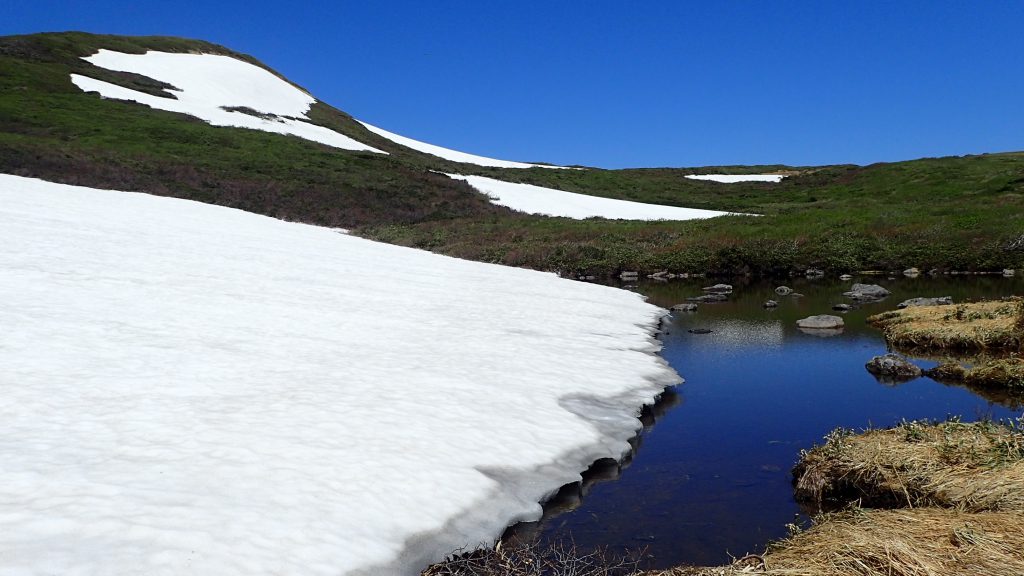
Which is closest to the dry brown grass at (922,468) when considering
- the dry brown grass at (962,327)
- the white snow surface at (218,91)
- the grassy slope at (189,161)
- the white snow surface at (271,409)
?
the white snow surface at (271,409)

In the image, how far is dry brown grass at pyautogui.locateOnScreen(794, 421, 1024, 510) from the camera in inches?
337

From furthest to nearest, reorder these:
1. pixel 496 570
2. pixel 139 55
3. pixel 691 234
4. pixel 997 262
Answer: pixel 139 55 → pixel 691 234 → pixel 997 262 → pixel 496 570

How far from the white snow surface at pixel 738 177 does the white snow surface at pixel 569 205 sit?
38845 mm

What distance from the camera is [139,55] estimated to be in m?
103

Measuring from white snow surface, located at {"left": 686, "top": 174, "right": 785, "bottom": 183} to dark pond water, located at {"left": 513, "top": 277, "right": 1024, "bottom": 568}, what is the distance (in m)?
86.6

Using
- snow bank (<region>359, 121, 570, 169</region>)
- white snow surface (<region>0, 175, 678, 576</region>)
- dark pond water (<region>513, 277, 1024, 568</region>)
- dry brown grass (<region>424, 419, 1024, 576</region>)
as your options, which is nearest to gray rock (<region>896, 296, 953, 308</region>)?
dark pond water (<region>513, 277, 1024, 568</region>)

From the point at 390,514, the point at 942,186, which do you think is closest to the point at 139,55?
the point at 942,186

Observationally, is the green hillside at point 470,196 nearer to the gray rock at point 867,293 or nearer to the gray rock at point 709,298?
the gray rock at point 709,298

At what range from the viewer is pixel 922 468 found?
9.63 meters

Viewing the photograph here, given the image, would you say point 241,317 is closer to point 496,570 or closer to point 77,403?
point 77,403

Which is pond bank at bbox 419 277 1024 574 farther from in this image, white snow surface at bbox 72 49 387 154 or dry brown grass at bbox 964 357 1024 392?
white snow surface at bbox 72 49 387 154

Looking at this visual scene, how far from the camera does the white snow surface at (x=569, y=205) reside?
223 ft

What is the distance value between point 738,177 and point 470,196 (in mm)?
63147

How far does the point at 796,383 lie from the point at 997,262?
107 feet
